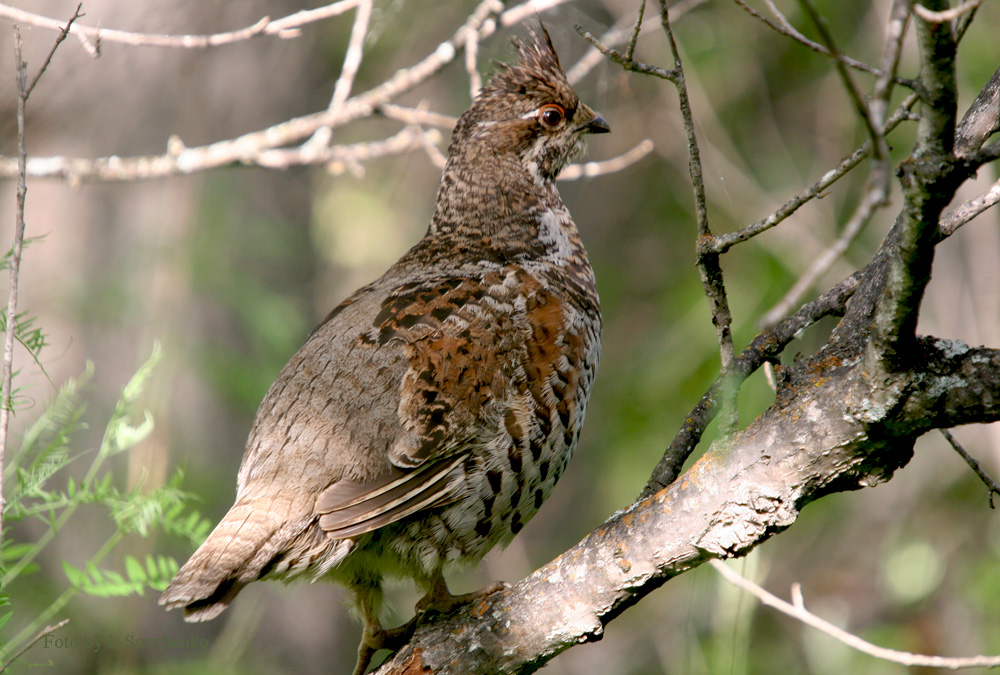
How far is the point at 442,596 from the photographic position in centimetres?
309

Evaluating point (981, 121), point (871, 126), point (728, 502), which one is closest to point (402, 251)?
point (728, 502)

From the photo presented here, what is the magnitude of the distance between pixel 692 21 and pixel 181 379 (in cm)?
548

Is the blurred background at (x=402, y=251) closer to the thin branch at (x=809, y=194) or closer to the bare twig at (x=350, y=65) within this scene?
the bare twig at (x=350, y=65)

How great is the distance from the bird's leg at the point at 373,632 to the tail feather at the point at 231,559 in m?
0.69

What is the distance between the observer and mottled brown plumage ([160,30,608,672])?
2828mm

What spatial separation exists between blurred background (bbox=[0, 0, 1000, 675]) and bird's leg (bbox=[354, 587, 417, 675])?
0.94 metres

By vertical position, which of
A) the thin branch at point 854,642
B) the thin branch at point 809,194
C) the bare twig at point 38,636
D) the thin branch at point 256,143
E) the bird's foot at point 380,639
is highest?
the thin branch at point 256,143

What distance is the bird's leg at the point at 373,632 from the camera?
3.37 m

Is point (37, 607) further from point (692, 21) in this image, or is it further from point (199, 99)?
point (692, 21)

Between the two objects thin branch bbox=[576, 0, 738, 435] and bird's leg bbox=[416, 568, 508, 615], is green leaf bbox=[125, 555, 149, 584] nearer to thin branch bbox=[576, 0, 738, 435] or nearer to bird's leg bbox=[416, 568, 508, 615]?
bird's leg bbox=[416, 568, 508, 615]

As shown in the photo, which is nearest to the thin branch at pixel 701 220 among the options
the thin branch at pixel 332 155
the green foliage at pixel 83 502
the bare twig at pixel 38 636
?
the bare twig at pixel 38 636

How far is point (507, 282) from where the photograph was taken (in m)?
3.53

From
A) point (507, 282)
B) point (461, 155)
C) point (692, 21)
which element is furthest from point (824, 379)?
point (692, 21)

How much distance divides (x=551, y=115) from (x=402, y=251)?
3566 mm
